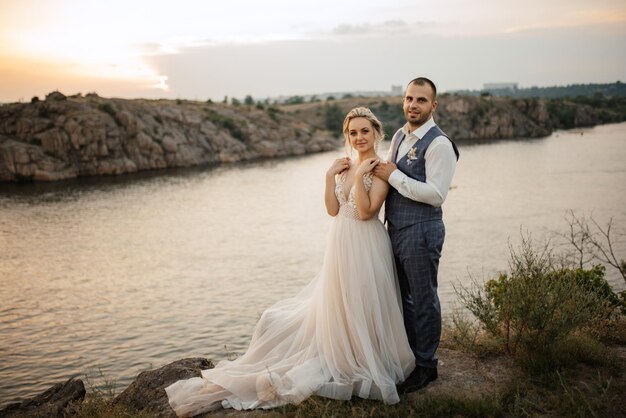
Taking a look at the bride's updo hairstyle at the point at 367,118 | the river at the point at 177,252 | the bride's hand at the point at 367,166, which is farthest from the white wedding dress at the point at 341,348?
the river at the point at 177,252

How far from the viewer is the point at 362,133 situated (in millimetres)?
5211

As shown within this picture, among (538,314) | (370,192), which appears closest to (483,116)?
(538,314)

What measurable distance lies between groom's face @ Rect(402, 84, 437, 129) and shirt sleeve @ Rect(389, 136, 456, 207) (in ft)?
0.91

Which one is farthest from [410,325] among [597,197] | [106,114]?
[106,114]

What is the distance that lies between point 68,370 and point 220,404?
24.8 ft

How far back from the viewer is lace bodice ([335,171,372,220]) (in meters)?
5.10

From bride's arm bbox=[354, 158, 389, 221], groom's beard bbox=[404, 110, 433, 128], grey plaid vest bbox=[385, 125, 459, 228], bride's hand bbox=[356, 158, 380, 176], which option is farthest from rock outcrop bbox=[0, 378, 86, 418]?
groom's beard bbox=[404, 110, 433, 128]

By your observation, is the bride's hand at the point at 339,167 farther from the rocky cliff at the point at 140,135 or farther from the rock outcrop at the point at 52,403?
the rocky cliff at the point at 140,135

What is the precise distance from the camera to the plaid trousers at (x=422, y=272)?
16.1ft

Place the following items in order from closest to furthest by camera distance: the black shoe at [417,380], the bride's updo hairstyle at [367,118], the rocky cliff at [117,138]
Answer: the black shoe at [417,380]
the bride's updo hairstyle at [367,118]
the rocky cliff at [117,138]

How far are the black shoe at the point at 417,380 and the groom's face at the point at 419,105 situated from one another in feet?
7.96

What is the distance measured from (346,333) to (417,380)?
0.85m

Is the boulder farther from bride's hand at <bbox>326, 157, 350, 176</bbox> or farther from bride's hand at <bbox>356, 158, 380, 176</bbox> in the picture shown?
bride's hand at <bbox>356, 158, 380, 176</bbox>

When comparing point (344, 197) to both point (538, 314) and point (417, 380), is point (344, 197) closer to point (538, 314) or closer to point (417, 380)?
point (417, 380)
